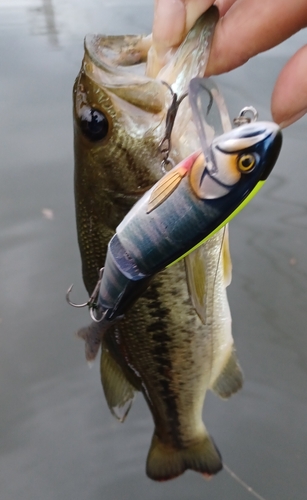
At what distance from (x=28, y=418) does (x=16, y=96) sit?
1.77 metres

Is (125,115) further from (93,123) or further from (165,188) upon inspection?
(165,188)

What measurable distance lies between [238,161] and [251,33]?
324 millimetres

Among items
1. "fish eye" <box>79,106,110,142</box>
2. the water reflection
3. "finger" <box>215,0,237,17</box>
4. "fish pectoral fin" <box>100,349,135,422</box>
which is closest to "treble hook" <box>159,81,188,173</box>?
"fish eye" <box>79,106,110,142</box>

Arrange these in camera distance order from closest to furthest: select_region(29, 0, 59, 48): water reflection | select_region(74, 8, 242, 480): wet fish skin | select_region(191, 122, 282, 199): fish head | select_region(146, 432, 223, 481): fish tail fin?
1. select_region(191, 122, 282, 199): fish head
2. select_region(74, 8, 242, 480): wet fish skin
3. select_region(146, 432, 223, 481): fish tail fin
4. select_region(29, 0, 59, 48): water reflection

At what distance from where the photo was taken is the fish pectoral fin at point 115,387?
1.17 metres

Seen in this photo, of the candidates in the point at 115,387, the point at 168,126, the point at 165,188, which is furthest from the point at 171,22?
the point at 115,387

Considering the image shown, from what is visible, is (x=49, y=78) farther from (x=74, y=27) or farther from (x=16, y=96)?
(x=74, y=27)

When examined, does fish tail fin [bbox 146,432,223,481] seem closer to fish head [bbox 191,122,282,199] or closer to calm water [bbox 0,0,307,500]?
calm water [bbox 0,0,307,500]

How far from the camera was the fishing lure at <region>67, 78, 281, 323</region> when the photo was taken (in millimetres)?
534

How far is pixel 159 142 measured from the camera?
2.67 feet

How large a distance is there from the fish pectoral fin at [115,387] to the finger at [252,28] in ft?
2.40

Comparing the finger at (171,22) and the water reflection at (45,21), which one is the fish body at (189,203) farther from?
the water reflection at (45,21)

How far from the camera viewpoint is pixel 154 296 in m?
0.98

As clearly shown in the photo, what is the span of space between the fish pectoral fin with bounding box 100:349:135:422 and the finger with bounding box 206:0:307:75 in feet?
2.40
